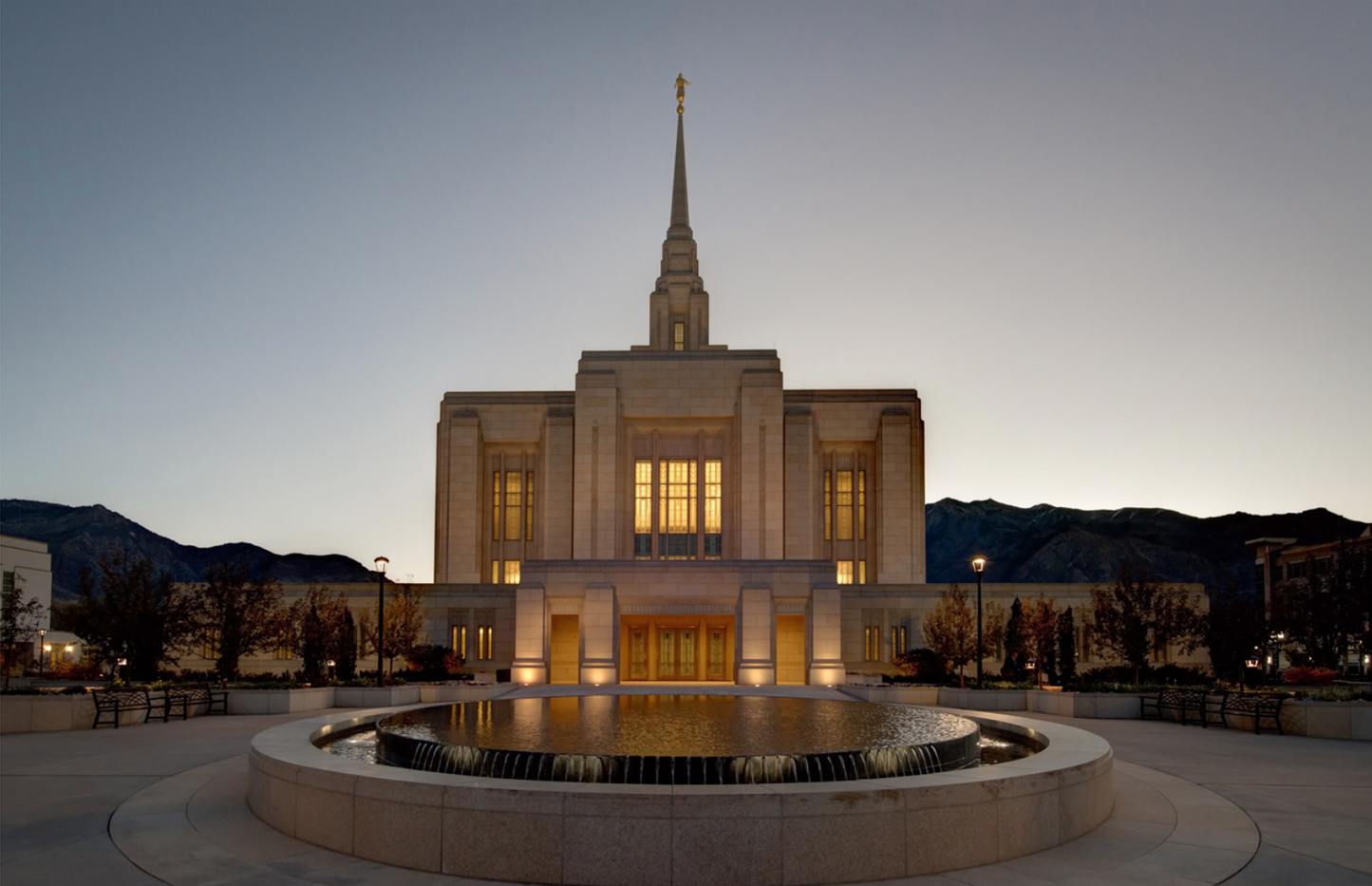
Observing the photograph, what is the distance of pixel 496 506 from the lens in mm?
55625

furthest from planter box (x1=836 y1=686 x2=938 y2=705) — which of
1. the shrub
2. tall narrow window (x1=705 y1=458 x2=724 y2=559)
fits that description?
tall narrow window (x1=705 y1=458 x2=724 y2=559)

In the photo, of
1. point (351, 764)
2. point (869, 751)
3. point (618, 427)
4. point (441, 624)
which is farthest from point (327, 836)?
point (618, 427)

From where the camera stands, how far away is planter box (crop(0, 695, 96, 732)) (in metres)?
21.4

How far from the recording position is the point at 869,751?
11.4 metres

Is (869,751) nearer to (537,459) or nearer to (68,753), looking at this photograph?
(68,753)

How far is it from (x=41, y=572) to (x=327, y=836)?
7240 cm

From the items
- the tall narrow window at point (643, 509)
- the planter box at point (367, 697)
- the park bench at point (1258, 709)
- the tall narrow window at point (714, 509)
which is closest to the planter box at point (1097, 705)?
the park bench at point (1258, 709)

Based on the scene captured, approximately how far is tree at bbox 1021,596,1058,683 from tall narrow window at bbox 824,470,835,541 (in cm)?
1257

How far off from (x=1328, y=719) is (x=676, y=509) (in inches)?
1320

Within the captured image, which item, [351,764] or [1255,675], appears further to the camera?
[1255,675]

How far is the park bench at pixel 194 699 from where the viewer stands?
24531 mm

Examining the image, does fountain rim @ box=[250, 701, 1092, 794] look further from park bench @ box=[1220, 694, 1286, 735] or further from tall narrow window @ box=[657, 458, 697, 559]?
tall narrow window @ box=[657, 458, 697, 559]

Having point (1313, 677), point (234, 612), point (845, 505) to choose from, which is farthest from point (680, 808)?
point (845, 505)

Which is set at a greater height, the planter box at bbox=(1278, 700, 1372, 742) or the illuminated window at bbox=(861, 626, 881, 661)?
the planter box at bbox=(1278, 700, 1372, 742)
